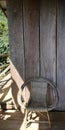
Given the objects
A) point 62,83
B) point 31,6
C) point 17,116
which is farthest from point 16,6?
point 17,116

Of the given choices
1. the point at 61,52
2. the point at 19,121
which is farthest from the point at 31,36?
the point at 19,121

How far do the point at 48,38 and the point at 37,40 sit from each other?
0.15 metres

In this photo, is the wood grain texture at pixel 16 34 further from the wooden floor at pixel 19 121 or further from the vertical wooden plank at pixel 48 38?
the wooden floor at pixel 19 121

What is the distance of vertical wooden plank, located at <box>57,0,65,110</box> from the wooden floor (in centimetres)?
23

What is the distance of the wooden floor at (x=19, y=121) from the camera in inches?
104

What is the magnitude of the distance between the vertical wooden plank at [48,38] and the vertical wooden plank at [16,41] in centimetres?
28

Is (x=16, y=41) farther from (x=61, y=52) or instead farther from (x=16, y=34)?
(x=61, y=52)

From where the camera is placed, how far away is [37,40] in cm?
288

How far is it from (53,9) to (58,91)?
113cm

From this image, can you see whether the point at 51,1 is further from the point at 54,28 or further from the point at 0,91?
the point at 0,91

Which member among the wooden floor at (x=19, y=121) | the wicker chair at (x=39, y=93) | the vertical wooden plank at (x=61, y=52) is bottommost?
the wooden floor at (x=19, y=121)

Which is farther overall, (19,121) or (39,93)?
(39,93)

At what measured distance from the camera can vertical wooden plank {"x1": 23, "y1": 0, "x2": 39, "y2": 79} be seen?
9.17ft

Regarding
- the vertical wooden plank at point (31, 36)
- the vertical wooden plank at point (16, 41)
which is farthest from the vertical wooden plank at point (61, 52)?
the vertical wooden plank at point (16, 41)
